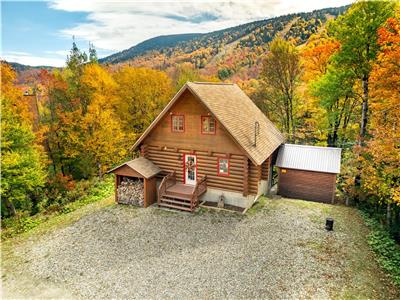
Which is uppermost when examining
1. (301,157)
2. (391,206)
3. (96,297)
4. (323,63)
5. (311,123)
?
(323,63)

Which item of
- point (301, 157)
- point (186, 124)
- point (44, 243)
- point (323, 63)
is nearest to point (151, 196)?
point (186, 124)

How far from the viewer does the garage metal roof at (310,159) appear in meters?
18.1

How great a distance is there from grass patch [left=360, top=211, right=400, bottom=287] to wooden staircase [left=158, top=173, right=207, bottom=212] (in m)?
8.85

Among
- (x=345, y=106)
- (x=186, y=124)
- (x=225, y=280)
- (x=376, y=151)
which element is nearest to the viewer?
(x=225, y=280)

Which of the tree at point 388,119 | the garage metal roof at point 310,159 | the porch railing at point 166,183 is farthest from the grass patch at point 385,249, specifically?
the porch railing at point 166,183

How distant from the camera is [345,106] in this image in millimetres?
23391

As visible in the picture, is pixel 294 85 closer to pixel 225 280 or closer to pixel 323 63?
pixel 323 63

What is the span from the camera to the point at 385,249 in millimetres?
12086

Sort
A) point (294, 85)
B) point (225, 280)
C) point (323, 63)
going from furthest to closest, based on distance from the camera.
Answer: point (294, 85) → point (323, 63) → point (225, 280)

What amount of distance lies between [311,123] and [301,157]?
1098 cm

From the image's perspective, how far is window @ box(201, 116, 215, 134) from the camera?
1649 cm

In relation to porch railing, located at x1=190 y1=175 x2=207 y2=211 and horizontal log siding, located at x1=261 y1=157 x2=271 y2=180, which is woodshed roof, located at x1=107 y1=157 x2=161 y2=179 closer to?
porch railing, located at x1=190 y1=175 x2=207 y2=211

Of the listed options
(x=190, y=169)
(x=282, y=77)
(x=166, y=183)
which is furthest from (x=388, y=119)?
(x=282, y=77)

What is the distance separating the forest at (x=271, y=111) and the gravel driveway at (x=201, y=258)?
397cm
